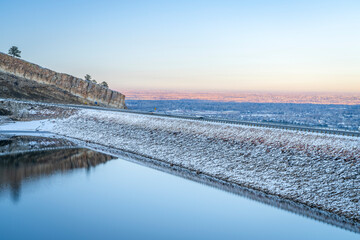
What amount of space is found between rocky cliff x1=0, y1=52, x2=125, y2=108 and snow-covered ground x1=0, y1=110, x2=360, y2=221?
71.3m

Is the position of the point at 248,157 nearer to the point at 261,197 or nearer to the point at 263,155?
the point at 263,155

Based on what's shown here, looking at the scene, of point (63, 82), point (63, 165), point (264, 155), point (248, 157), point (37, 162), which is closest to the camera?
point (264, 155)

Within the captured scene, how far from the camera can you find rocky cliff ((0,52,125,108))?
125 meters

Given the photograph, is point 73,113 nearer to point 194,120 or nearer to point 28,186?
point 194,120

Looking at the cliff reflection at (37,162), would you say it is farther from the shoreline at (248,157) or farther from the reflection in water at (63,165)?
the shoreline at (248,157)

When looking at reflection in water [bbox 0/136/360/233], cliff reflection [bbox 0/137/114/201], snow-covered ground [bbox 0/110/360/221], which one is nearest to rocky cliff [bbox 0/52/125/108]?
reflection in water [bbox 0/136/360/233]

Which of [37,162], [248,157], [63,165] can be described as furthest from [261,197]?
[37,162]

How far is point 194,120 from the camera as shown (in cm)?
5847

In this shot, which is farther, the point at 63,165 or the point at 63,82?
the point at 63,82

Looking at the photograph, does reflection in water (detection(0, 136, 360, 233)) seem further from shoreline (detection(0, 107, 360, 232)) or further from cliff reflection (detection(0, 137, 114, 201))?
shoreline (detection(0, 107, 360, 232))

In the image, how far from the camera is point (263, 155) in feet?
129

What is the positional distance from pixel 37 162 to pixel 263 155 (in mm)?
29910

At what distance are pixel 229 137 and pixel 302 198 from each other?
688 inches

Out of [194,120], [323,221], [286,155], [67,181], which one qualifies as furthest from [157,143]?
[323,221]
